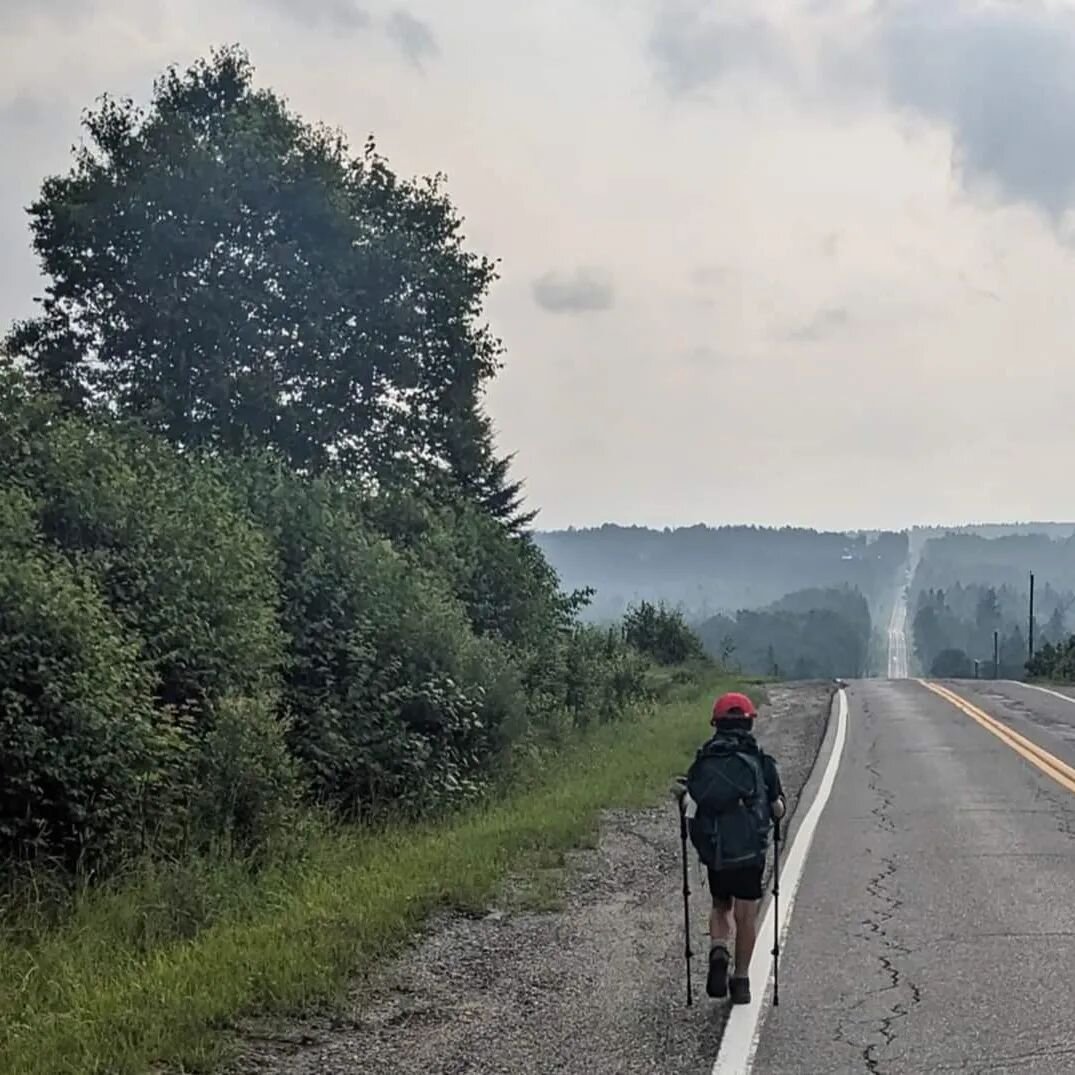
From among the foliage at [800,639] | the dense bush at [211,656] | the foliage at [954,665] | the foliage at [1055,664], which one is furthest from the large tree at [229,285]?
the foliage at [800,639]

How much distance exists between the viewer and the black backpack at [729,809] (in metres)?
6.43

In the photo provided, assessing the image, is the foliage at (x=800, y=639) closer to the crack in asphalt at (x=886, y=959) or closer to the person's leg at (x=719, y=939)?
the crack in asphalt at (x=886, y=959)

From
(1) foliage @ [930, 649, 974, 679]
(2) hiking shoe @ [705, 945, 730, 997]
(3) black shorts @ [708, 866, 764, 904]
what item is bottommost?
(1) foliage @ [930, 649, 974, 679]

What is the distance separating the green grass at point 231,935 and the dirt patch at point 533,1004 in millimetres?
229

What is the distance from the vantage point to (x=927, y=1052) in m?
5.77

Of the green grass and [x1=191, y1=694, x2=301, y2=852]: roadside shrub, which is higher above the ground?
[x1=191, y1=694, x2=301, y2=852]: roadside shrub

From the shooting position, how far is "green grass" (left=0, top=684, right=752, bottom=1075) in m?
5.75

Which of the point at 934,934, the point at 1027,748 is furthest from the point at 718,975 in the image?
the point at 1027,748

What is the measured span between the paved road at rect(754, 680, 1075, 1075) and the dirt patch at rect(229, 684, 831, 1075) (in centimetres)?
52

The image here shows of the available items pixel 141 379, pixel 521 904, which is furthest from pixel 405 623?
pixel 141 379

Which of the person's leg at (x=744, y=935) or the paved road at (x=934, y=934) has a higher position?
the person's leg at (x=744, y=935)

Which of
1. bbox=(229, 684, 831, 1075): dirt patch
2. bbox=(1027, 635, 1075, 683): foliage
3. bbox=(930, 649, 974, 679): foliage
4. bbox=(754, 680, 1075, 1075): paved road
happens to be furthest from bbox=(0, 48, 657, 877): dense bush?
bbox=(930, 649, 974, 679): foliage

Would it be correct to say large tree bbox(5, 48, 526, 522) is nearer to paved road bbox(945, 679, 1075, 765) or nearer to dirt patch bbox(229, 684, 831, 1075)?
paved road bbox(945, 679, 1075, 765)

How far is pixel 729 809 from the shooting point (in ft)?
21.1
